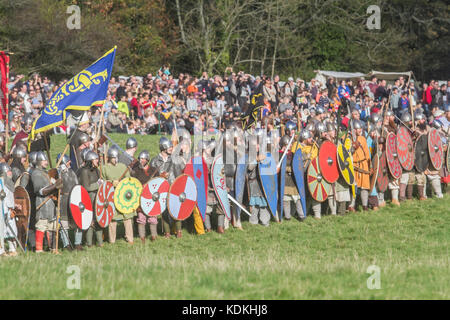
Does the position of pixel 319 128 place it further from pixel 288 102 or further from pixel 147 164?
pixel 288 102

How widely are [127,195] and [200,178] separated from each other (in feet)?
4.38

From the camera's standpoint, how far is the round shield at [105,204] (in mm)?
11648

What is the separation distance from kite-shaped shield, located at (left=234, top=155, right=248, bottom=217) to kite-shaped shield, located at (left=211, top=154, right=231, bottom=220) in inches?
10.1

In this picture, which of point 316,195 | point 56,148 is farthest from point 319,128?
point 56,148

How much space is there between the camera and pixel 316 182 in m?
13.9

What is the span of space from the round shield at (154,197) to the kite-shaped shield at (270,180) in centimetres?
192

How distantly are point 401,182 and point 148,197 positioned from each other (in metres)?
5.63

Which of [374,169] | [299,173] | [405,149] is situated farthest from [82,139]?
[405,149]

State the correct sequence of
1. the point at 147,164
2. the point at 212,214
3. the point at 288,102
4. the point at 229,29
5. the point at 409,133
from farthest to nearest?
the point at 229,29
the point at 288,102
the point at 409,133
the point at 212,214
the point at 147,164

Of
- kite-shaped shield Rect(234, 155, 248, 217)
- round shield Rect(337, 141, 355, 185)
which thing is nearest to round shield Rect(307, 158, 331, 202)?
round shield Rect(337, 141, 355, 185)

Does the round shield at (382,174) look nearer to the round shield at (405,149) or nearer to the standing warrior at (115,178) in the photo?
the round shield at (405,149)

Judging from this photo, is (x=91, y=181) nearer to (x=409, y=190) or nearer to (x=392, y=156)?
(x=392, y=156)

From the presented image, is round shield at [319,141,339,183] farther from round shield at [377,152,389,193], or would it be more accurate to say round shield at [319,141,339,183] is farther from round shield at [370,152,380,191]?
round shield at [377,152,389,193]
